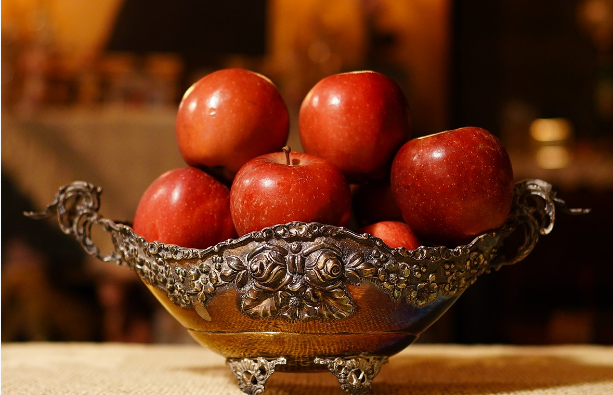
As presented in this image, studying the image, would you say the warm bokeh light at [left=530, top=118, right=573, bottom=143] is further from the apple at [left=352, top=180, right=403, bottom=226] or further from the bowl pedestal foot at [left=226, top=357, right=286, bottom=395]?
the bowl pedestal foot at [left=226, top=357, right=286, bottom=395]

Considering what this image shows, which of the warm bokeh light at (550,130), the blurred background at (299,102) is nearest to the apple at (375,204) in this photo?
the blurred background at (299,102)

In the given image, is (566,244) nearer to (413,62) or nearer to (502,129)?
(502,129)

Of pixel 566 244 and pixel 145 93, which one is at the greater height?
pixel 145 93

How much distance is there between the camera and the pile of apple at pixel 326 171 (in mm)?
572

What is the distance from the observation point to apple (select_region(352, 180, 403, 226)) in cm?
66

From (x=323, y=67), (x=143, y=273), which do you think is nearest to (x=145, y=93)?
(x=323, y=67)

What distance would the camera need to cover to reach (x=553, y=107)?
119 inches

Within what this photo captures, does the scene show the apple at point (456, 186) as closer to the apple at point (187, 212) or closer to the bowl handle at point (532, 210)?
the bowl handle at point (532, 210)

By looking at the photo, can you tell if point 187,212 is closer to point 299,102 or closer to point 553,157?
point 299,102

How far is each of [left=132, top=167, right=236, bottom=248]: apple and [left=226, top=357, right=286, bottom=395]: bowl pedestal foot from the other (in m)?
0.11

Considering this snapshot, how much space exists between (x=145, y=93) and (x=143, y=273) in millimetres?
2004

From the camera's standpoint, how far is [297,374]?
75 cm

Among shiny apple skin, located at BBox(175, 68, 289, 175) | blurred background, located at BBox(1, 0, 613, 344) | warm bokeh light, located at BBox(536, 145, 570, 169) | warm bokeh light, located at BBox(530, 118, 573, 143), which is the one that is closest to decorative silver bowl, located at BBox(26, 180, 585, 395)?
shiny apple skin, located at BBox(175, 68, 289, 175)

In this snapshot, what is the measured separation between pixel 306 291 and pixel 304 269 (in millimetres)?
18
